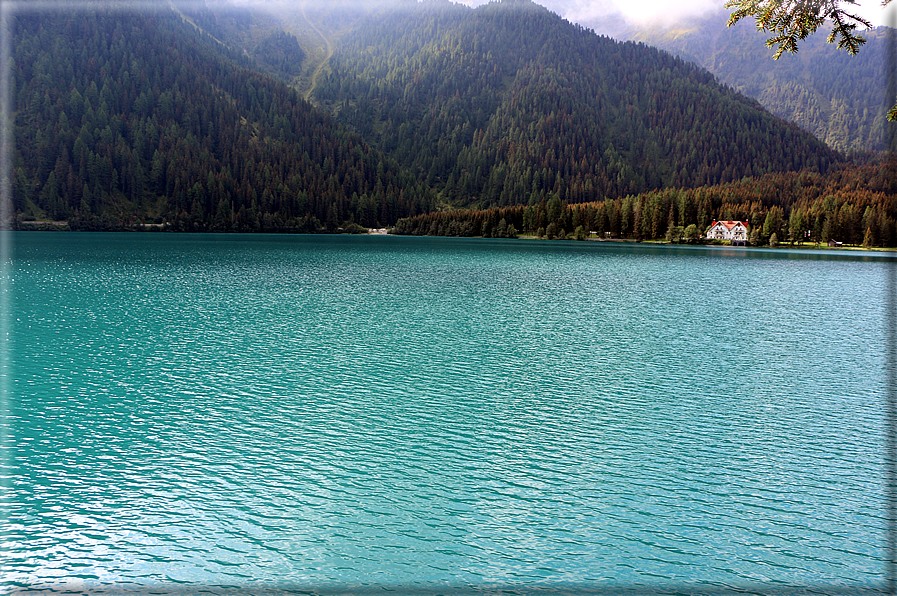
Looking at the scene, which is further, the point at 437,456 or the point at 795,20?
the point at 437,456

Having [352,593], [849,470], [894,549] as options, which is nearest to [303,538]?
[352,593]

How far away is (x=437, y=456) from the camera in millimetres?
19781

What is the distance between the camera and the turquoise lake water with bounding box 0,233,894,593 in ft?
44.3

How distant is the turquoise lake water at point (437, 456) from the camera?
13508 mm

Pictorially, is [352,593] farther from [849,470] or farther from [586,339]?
[586,339]

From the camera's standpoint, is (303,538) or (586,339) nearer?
(303,538)

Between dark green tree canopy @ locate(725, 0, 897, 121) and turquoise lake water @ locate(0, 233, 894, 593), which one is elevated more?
dark green tree canopy @ locate(725, 0, 897, 121)

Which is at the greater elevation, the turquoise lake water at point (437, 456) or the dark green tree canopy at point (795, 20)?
the dark green tree canopy at point (795, 20)

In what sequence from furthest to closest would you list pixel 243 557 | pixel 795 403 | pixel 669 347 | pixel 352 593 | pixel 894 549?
pixel 669 347, pixel 795 403, pixel 894 549, pixel 243 557, pixel 352 593

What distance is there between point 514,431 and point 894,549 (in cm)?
1141

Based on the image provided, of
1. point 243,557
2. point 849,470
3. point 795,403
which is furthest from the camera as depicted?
point 795,403

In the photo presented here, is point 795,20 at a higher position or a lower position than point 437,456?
higher

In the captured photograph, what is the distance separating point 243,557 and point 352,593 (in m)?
2.96

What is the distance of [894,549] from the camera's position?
14570mm
